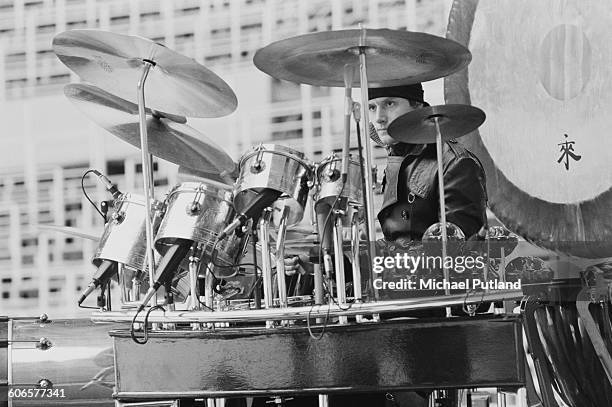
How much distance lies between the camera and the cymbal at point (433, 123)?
12.3 ft

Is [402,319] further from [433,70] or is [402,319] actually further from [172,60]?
[172,60]

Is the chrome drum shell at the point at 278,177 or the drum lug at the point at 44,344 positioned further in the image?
the drum lug at the point at 44,344

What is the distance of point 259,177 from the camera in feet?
11.5

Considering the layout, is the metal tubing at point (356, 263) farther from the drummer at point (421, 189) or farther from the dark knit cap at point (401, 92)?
the dark knit cap at point (401, 92)

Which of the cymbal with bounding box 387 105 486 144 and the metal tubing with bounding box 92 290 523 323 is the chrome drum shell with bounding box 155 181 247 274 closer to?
the metal tubing with bounding box 92 290 523 323

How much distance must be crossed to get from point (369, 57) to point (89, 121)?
2.43 metres

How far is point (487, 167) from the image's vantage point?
16.2 ft

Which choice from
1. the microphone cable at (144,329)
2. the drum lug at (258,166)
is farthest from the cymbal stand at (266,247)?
the microphone cable at (144,329)

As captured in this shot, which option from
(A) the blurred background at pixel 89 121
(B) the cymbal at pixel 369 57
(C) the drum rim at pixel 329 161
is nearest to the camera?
(B) the cymbal at pixel 369 57

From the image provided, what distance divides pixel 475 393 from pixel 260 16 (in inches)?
92.0

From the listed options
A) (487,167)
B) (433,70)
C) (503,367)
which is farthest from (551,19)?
(503,367)

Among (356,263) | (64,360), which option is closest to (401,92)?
(356,263)

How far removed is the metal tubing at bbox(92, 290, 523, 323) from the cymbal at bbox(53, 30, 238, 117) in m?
0.85

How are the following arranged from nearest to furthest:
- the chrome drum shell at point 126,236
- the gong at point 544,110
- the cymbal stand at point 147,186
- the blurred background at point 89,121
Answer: the cymbal stand at point 147,186
the chrome drum shell at point 126,236
the gong at point 544,110
the blurred background at point 89,121
